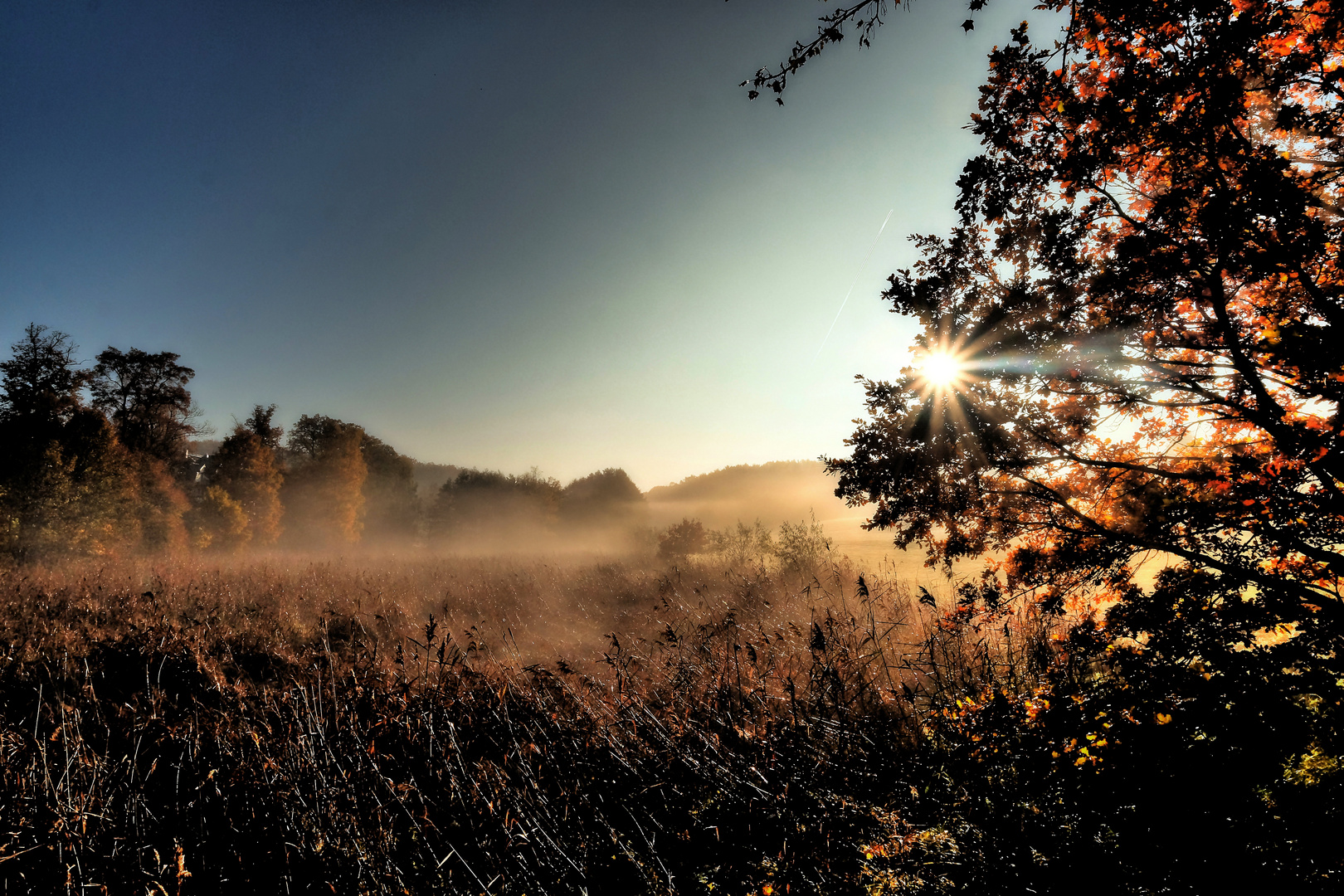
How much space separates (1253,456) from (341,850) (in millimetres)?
6855

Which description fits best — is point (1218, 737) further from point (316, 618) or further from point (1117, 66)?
point (316, 618)

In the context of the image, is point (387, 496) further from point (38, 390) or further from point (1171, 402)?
point (1171, 402)

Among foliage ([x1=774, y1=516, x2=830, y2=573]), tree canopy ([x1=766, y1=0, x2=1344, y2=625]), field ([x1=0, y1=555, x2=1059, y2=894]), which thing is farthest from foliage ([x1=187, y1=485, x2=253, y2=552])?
tree canopy ([x1=766, y1=0, x2=1344, y2=625])

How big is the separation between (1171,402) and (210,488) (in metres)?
30.8

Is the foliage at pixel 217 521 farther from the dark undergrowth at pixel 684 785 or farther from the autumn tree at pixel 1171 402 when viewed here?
the autumn tree at pixel 1171 402

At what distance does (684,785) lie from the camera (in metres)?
3.65

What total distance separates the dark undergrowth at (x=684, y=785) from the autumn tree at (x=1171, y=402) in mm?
49

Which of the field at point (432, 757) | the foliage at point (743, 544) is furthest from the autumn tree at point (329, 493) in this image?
the foliage at point (743, 544)

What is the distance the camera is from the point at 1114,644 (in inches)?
170

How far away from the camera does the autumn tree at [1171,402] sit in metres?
2.90

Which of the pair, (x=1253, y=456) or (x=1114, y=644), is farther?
(x=1114, y=644)

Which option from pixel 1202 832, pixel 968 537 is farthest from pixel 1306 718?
pixel 968 537

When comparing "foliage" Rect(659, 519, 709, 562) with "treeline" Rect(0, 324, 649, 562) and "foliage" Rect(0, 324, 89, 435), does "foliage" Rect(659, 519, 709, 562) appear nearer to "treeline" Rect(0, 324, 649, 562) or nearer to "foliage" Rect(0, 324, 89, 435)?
"treeline" Rect(0, 324, 649, 562)

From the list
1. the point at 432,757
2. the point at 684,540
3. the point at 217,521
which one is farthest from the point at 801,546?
the point at 217,521
